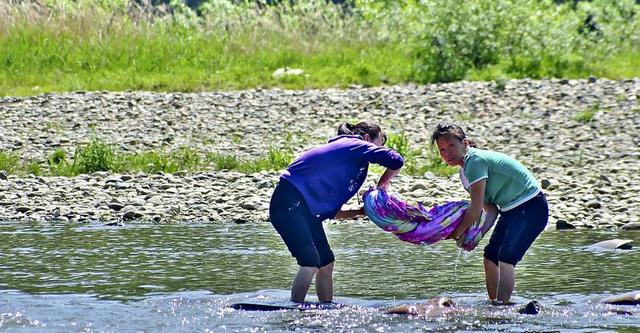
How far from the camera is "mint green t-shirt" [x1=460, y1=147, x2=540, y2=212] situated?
9219 millimetres

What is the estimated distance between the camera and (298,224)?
9.48 meters

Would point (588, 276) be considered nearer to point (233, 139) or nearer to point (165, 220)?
point (165, 220)

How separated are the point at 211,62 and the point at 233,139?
5.17 m

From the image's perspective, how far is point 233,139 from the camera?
20062 mm

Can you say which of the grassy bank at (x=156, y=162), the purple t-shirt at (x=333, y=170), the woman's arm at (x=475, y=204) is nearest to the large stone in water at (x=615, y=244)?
the woman's arm at (x=475, y=204)

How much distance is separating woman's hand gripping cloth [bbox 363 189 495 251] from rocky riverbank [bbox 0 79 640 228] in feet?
18.4

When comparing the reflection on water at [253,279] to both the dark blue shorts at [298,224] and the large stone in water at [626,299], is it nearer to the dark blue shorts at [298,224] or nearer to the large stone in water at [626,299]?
the large stone in water at [626,299]

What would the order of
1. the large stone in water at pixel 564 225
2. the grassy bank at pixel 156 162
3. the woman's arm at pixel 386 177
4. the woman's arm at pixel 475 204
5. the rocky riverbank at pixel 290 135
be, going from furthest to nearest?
the grassy bank at pixel 156 162, the rocky riverbank at pixel 290 135, the large stone in water at pixel 564 225, the woman's arm at pixel 386 177, the woman's arm at pixel 475 204

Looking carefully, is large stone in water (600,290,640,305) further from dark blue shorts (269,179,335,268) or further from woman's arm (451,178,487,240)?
dark blue shorts (269,179,335,268)

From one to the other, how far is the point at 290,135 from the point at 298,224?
34.7 ft

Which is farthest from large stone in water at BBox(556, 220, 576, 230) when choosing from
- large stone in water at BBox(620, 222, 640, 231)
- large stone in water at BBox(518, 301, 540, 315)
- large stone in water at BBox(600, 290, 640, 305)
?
large stone in water at BBox(518, 301, 540, 315)

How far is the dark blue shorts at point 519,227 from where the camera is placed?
9.47 meters

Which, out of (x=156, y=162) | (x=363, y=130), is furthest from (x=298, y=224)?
(x=156, y=162)

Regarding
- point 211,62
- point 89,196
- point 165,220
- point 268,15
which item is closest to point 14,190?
point 89,196
